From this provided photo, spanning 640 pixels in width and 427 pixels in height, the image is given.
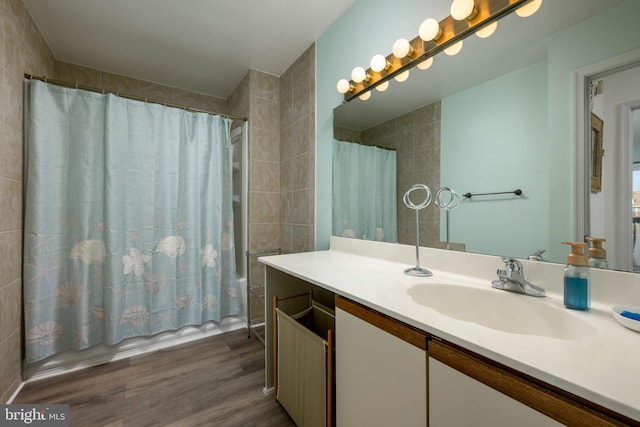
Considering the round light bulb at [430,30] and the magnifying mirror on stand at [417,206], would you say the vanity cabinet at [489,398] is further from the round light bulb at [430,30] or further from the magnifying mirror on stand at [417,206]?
the round light bulb at [430,30]

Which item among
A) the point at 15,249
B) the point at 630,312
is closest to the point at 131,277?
the point at 15,249

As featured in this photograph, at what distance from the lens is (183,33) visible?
1.78 meters

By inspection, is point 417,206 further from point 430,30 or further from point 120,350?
point 120,350

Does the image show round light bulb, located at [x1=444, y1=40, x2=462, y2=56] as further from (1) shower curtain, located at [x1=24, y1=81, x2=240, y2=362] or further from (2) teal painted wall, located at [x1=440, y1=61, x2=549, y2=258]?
(1) shower curtain, located at [x1=24, y1=81, x2=240, y2=362]

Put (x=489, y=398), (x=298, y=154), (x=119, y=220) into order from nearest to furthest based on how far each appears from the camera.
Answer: (x=489, y=398), (x=119, y=220), (x=298, y=154)

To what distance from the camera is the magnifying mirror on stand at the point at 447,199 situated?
1115mm

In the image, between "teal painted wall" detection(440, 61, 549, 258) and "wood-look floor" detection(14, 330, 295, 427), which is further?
→ "wood-look floor" detection(14, 330, 295, 427)

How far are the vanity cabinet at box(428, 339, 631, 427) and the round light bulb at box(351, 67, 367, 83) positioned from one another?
1398 mm

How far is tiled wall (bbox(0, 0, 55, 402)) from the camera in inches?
49.9

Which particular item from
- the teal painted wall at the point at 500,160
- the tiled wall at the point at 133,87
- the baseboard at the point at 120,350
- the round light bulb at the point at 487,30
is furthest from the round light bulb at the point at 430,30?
the baseboard at the point at 120,350

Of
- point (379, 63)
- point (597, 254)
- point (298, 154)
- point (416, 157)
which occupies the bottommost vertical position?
point (597, 254)

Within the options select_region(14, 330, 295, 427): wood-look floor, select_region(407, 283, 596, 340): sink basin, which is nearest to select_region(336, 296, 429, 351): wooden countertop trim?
select_region(407, 283, 596, 340): sink basin

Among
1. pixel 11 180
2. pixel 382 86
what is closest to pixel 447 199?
pixel 382 86

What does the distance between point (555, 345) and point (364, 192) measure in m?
1.18
